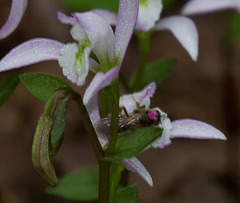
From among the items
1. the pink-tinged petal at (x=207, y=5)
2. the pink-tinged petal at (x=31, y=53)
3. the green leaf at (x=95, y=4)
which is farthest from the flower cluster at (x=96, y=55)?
the green leaf at (x=95, y=4)

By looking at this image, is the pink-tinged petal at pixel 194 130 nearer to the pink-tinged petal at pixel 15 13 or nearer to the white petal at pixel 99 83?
the white petal at pixel 99 83

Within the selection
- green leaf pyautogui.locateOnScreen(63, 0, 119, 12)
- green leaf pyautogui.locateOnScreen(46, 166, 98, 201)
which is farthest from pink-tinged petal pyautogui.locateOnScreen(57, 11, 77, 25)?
green leaf pyautogui.locateOnScreen(63, 0, 119, 12)

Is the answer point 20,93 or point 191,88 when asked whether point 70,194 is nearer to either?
point 20,93

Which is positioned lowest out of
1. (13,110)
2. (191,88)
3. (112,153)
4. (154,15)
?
(191,88)

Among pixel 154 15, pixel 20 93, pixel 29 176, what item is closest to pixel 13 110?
pixel 20 93

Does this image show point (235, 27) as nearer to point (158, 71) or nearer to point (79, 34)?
point (158, 71)

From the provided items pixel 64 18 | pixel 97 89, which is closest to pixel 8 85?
pixel 64 18

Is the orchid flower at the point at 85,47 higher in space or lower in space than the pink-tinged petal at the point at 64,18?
lower
